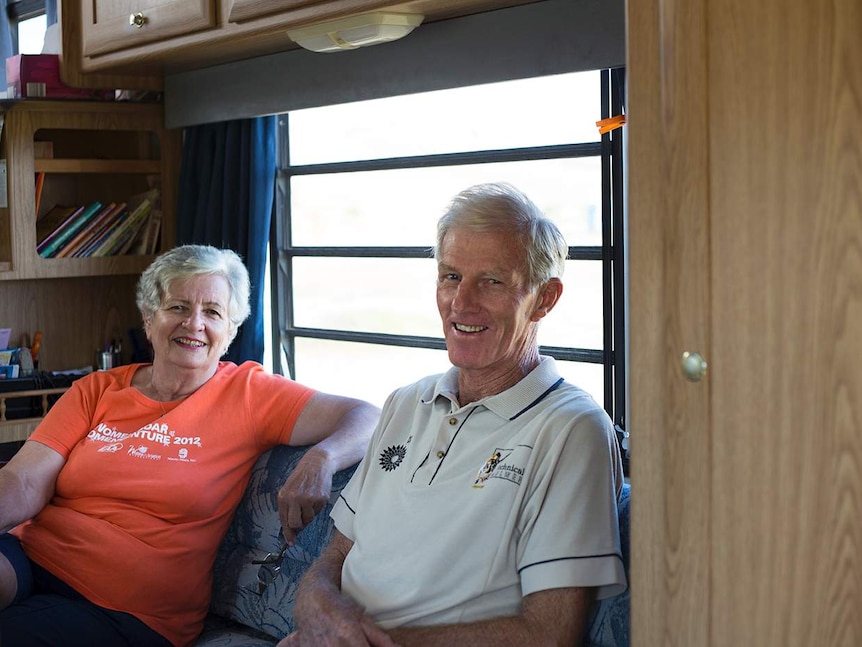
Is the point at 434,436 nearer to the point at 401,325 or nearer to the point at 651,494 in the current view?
the point at 651,494

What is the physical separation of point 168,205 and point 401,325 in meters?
0.91

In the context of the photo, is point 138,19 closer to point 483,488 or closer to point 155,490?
point 155,490

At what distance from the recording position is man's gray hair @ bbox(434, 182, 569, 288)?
5.83 feet

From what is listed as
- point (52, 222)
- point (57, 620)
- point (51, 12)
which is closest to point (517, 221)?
point (57, 620)

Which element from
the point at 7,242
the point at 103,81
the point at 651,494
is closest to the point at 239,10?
the point at 103,81

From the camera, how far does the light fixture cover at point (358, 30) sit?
209cm

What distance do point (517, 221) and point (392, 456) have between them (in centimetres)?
48

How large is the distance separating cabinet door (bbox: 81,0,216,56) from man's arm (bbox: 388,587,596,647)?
1445mm

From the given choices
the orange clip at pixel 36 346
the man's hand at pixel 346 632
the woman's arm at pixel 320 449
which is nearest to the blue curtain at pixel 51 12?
the orange clip at pixel 36 346

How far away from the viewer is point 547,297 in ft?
5.98

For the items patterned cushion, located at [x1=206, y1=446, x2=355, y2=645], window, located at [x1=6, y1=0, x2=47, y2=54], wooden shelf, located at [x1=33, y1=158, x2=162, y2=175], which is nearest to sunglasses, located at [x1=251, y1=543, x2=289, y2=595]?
patterned cushion, located at [x1=206, y1=446, x2=355, y2=645]

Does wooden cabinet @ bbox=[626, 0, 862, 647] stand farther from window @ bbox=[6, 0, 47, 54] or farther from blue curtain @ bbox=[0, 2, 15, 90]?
blue curtain @ bbox=[0, 2, 15, 90]

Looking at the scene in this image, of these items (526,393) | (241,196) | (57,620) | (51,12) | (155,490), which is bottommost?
(57,620)

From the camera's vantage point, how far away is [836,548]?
1032 mm
